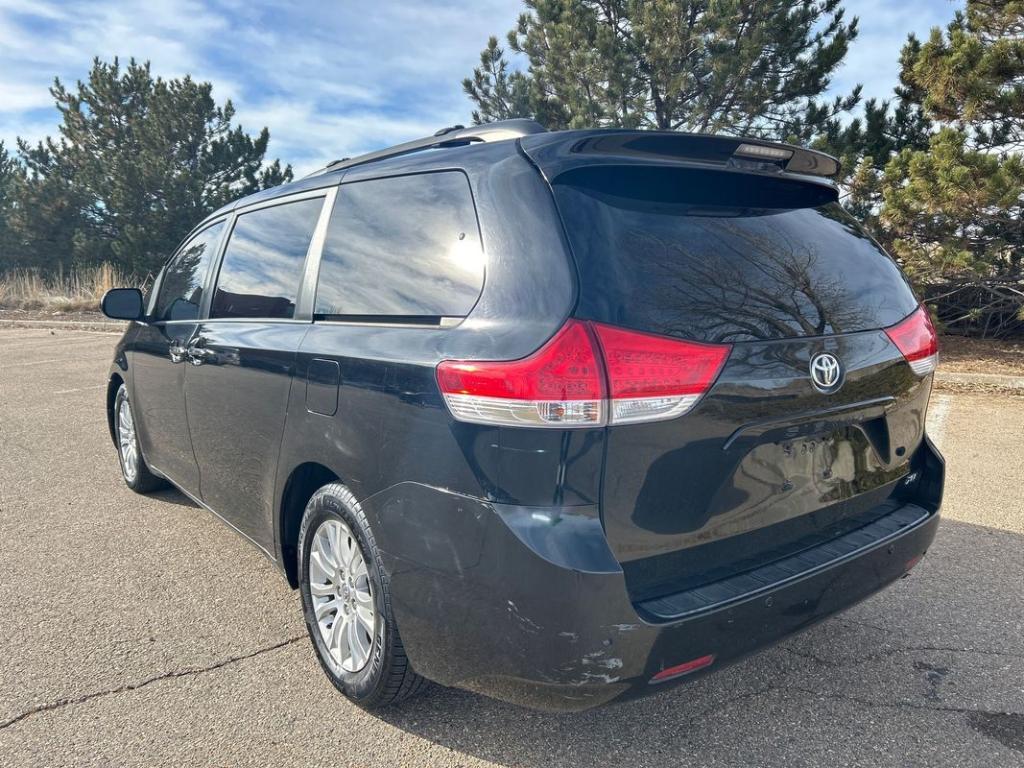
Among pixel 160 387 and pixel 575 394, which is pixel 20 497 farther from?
pixel 575 394

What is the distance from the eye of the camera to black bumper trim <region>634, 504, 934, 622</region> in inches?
A: 74.3

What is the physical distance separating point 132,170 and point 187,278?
91.5ft

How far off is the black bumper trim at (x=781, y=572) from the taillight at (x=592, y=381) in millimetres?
495

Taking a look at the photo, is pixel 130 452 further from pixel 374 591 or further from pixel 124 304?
pixel 374 591

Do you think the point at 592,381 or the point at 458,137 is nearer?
the point at 592,381

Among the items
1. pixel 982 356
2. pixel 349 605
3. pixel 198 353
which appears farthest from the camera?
pixel 982 356

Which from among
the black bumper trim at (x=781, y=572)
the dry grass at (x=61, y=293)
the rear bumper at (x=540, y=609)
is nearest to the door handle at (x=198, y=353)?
the rear bumper at (x=540, y=609)

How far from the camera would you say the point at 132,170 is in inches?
1091

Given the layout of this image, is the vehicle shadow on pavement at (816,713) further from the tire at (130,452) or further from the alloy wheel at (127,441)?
the alloy wheel at (127,441)

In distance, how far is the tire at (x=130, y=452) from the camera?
4559 mm

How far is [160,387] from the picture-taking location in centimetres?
391

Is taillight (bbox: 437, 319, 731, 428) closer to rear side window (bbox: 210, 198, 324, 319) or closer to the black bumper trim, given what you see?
the black bumper trim

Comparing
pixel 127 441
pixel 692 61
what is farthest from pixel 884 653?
pixel 692 61

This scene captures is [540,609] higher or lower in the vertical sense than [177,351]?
lower
